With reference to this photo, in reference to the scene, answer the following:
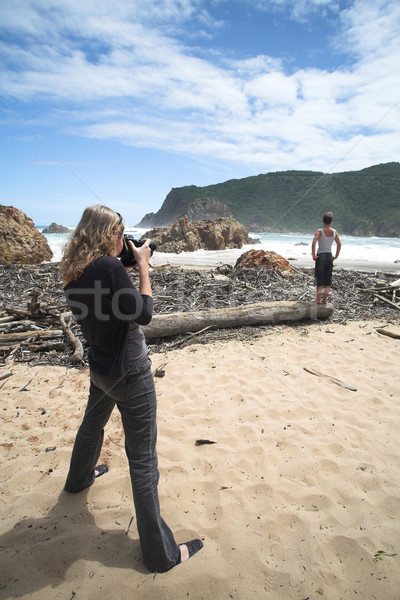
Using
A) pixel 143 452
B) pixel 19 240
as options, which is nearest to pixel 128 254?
→ pixel 143 452

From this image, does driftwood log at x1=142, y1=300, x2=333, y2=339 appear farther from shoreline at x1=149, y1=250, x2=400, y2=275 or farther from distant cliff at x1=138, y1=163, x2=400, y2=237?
distant cliff at x1=138, y1=163, x2=400, y2=237

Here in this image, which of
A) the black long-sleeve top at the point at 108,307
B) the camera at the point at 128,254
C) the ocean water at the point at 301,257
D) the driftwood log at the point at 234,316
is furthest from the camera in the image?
the ocean water at the point at 301,257

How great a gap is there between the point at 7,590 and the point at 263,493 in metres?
1.64

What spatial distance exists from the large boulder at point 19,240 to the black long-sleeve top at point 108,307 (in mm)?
10994

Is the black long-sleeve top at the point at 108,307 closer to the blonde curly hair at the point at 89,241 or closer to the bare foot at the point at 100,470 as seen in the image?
the blonde curly hair at the point at 89,241

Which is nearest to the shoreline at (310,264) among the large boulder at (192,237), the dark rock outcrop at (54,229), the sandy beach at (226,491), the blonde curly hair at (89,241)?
the large boulder at (192,237)

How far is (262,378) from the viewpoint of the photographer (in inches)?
153

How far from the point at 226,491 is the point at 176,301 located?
4.45 meters

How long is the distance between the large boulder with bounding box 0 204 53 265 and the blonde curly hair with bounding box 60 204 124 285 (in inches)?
430

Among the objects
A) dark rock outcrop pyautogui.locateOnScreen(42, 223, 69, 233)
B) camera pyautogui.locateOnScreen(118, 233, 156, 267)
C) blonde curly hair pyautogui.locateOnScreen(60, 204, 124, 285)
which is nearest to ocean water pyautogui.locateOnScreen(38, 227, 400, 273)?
camera pyautogui.locateOnScreen(118, 233, 156, 267)

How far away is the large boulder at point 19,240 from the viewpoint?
35.0ft

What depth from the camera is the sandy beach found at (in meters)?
1.68

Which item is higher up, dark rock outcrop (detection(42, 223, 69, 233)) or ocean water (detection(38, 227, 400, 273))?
dark rock outcrop (detection(42, 223, 69, 233))

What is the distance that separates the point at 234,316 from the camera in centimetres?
554
